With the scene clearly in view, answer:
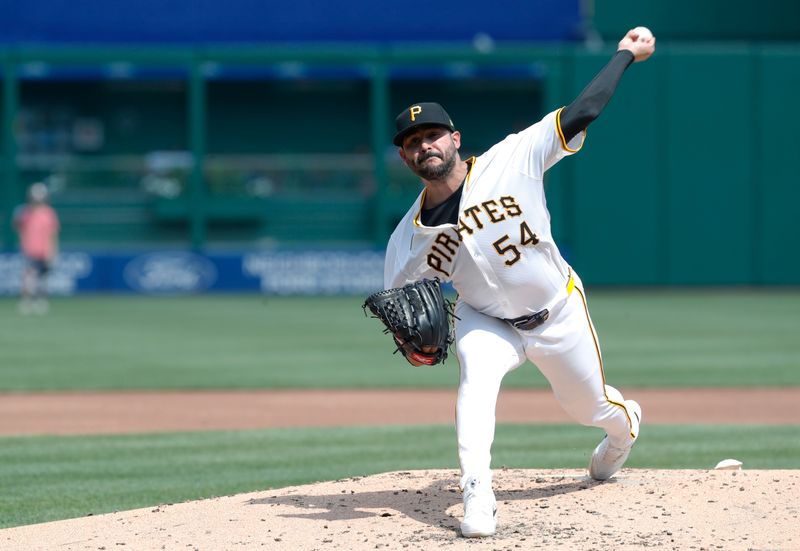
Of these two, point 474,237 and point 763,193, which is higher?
point 763,193

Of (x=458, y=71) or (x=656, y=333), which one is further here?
(x=458, y=71)

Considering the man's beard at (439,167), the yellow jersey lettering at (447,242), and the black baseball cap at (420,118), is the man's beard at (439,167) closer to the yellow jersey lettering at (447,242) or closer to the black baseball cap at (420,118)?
the black baseball cap at (420,118)

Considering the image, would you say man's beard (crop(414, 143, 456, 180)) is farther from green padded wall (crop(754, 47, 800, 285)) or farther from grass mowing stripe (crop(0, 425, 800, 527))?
green padded wall (crop(754, 47, 800, 285))

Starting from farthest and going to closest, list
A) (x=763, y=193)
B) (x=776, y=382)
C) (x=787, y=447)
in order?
(x=763, y=193)
(x=776, y=382)
(x=787, y=447)

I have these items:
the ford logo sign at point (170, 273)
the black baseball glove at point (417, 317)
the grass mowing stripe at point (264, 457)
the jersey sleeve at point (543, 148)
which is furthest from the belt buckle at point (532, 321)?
the ford logo sign at point (170, 273)

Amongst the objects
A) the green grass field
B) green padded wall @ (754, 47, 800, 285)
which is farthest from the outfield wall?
green padded wall @ (754, 47, 800, 285)

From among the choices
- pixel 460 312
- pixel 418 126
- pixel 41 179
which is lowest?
pixel 460 312

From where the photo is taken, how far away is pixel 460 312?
19.9 ft

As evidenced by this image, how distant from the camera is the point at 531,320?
5.88 m

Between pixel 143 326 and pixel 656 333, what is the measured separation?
6777mm

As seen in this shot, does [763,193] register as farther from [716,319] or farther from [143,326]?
[143,326]

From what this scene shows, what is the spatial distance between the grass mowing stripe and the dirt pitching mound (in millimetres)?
862

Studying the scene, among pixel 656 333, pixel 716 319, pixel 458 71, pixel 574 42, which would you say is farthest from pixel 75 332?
pixel 574 42

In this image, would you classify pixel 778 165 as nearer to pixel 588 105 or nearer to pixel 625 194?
pixel 625 194
